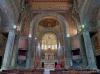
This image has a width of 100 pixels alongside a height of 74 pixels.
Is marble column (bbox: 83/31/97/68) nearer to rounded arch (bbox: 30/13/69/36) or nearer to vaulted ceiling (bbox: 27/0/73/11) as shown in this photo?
rounded arch (bbox: 30/13/69/36)

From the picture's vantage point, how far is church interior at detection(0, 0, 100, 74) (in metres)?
13.4

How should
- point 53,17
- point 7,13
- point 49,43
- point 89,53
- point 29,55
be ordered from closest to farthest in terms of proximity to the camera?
1. point 89,53
2. point 7,13
3. point 29,55
4. point 53,17
5. point 49,43

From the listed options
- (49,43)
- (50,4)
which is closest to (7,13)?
(50,4)

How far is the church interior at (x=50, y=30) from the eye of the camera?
13363 mm

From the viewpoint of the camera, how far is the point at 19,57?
16875mm

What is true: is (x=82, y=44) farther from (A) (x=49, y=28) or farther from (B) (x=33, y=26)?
(A) (x=49, y=28)

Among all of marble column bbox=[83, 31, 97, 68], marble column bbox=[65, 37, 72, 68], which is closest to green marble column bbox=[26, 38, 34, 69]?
marble column bbox=[65, 37, 72, 68]

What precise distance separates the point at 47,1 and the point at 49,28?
685 centimetres

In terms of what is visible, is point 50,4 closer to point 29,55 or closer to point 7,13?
point 7,13

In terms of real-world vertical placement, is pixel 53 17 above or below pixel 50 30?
above

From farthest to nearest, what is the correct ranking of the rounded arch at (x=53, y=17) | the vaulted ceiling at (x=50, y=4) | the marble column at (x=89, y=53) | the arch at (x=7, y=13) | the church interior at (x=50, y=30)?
the vaulted ceiling at (x=50, y=4) → the rounded arch at (x=53, y=17) → the church interior at (x=50, y=30) → the arch at (x=7, y=13) → the marble column at (x=89, y=53)

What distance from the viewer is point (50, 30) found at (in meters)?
25.5

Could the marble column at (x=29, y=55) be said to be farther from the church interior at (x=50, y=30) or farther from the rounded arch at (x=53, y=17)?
the rounded arch at (x=53, y=17)

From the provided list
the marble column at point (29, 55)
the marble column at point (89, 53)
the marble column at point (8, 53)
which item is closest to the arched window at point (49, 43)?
the marble column at point (29, 55)
